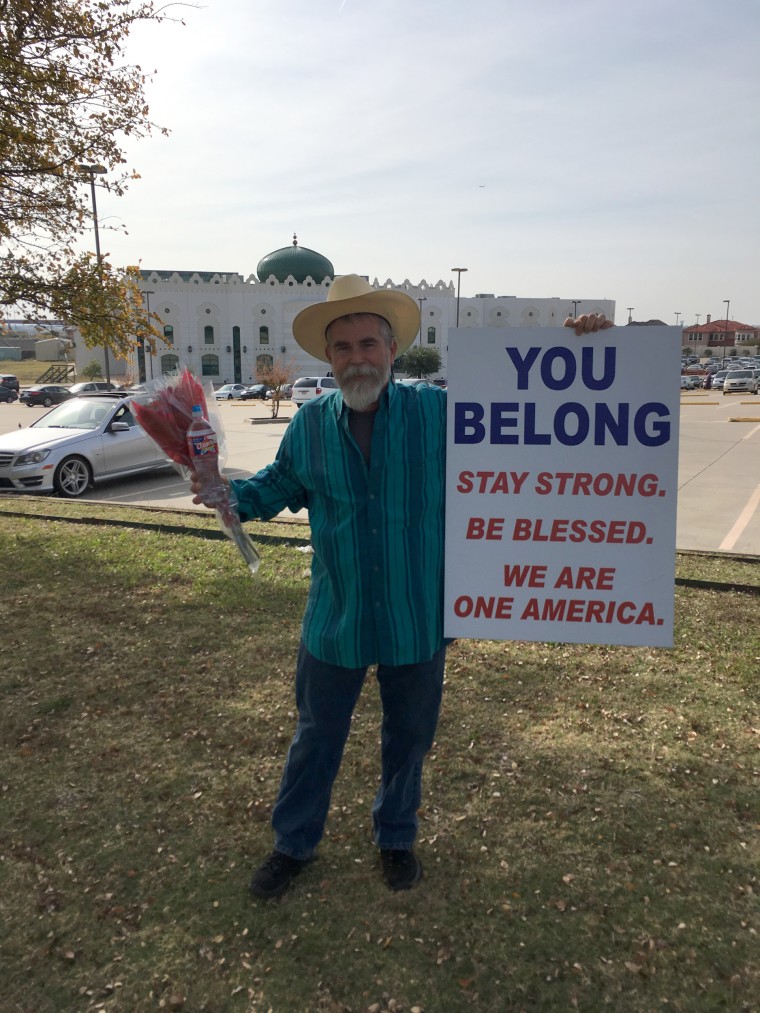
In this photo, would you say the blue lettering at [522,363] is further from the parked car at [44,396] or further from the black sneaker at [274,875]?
the parked car at [44,396]

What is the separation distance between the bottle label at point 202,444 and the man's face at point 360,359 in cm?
53

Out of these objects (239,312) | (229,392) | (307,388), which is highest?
(239,312)

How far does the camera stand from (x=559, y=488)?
A: 9.29 feet

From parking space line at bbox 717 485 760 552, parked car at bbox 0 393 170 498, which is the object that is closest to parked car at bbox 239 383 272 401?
parked car at bbox 0 393 170 498

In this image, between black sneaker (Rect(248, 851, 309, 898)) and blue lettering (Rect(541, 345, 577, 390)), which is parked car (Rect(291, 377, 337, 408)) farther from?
black sneaker (Rect(248, 851, 309, 898))

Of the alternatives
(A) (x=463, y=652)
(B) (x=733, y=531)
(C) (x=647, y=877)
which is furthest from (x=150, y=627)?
(B) (x=733, y=531)

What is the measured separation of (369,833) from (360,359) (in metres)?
1.95

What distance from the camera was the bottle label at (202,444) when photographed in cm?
281

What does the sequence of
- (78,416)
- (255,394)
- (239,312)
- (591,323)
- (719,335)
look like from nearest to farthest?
(591,323) → (78,416) → (255,394) → (239,312) → (719,335)

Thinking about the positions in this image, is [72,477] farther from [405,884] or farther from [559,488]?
[559,488]

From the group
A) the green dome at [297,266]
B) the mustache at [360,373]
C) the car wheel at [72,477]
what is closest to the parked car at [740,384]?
the green dome at [297,266]

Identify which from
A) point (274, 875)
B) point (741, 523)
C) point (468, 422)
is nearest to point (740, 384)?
point (741, 523)

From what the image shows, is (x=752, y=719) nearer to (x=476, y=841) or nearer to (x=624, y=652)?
(x=624, y=652)

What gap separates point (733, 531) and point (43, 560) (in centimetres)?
731
